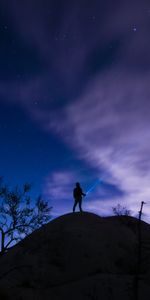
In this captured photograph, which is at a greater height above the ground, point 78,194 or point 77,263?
point 78,194

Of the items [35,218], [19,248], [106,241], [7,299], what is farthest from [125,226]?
[35,218]

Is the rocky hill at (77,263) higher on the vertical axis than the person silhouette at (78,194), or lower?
lower

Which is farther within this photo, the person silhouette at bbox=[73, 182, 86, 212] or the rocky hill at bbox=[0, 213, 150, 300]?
the person silhouette at bbox=[73, 182, 86, 212]

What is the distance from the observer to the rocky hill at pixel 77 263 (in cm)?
1470

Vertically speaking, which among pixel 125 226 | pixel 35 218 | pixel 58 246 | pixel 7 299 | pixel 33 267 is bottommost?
pixel 7 299

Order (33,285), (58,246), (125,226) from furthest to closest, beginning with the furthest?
(125,226)
(58,246)
(33,285)

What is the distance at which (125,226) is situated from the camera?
72.4 ft

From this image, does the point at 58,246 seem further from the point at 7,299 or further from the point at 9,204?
the point at 9,204

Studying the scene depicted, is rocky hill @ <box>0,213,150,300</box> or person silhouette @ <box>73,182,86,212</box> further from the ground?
person silhouette @ <box>73,182,86,212</box>

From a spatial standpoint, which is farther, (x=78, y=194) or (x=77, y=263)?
(x=78, y=194)

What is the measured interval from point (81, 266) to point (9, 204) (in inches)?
833

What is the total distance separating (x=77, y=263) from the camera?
17.0 m

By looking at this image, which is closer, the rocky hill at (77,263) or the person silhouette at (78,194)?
the rocky hill at (77,263)

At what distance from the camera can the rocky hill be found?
48.2ft
